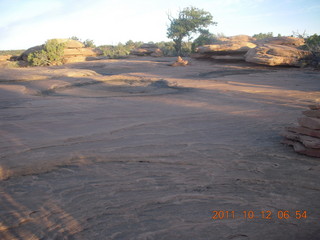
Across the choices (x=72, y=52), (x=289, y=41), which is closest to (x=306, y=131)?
(x=289, y=41)

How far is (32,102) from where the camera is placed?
18.0 feet

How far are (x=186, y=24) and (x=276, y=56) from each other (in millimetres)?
16646

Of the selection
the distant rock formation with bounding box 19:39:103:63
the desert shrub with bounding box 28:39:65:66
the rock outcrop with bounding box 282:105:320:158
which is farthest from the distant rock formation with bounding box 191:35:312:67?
the desert shrub with bounding box 28:39:65:66

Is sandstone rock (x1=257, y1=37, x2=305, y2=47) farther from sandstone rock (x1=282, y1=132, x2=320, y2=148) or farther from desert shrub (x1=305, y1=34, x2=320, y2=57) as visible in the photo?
sandstone rock (x1=282, y1=132, x2=320, y2=148)

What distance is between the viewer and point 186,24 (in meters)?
27.2

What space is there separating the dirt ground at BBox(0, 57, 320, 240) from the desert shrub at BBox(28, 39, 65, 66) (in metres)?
15.3

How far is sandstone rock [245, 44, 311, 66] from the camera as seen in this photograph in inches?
492

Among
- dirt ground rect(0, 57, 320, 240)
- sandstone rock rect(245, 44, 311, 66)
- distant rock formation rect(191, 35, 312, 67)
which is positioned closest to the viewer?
dirt ground rect(0, 57, 320, 240)

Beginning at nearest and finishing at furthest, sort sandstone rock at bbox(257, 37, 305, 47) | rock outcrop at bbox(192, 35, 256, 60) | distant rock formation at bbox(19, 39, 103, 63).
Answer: rock outcrop at bbox(192, 35, 256, 60)
sandstone rock at bbox(257, 37, 305, 47)
distant rock formation at bbox(19, 39, 103, 63)

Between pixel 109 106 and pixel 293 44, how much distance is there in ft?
48.9

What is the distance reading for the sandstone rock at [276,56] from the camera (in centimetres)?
1248

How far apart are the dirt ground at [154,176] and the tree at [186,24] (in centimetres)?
2350

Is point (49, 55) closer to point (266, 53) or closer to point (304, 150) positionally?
point (266, 53)

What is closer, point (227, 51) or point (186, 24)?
point (227, 51)
